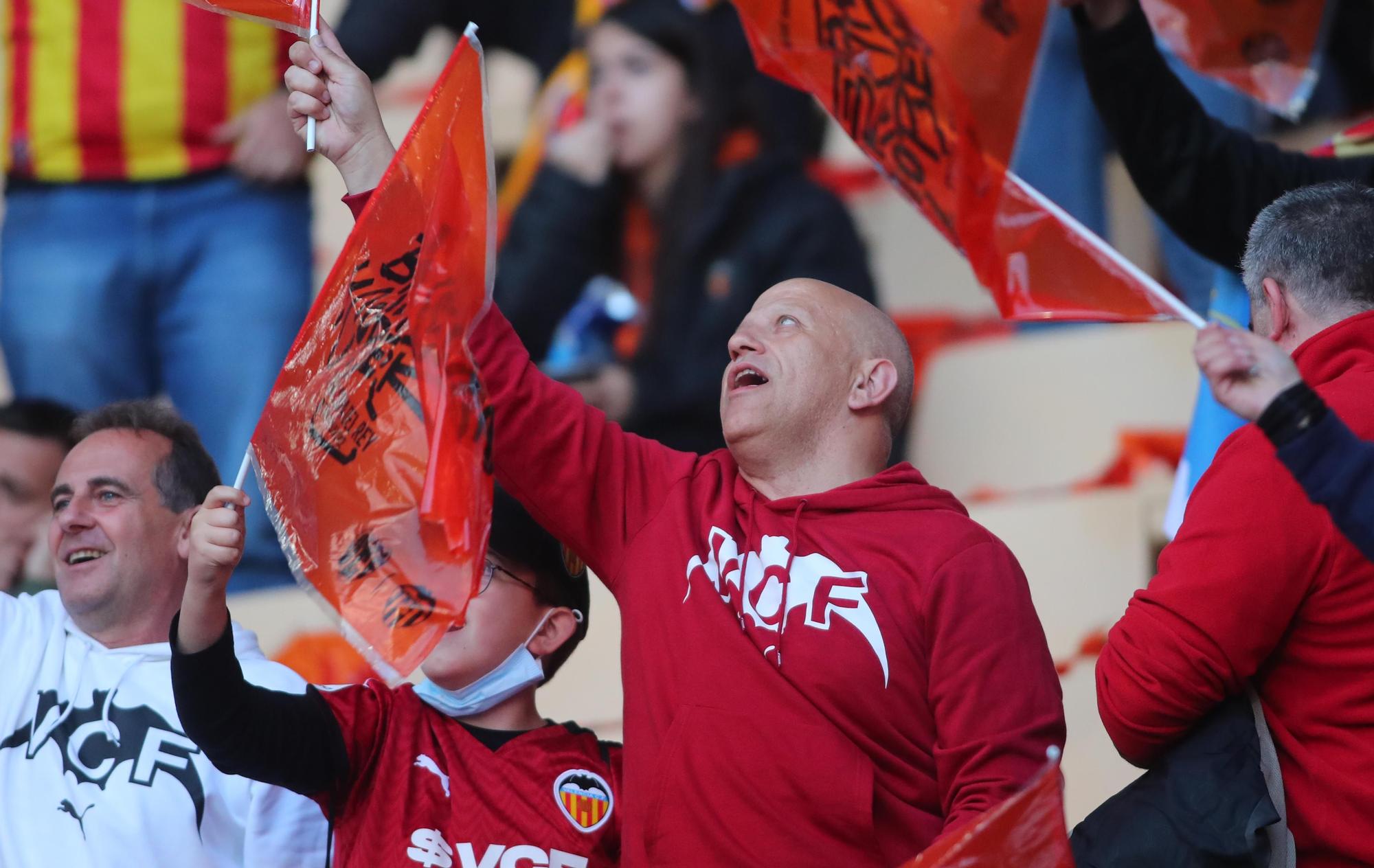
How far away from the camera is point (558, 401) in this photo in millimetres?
2230

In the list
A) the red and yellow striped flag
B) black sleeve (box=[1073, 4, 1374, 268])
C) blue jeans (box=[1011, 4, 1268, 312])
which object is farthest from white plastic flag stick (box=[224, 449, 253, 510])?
blue jeans (box=[1011, 4, 1268, 312])

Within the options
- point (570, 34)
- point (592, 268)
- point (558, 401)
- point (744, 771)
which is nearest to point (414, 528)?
point (558, 401)

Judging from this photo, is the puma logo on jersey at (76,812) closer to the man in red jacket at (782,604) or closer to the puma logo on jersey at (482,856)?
the puma logo on jersey at (482,856)

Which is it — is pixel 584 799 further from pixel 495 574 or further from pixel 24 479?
pixel 24 479

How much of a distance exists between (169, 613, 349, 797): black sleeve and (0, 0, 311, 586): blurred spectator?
250 cm

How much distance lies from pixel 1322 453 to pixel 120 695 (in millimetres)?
1741

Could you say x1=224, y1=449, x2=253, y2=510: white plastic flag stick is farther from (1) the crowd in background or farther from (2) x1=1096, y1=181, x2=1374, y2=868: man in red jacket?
(2) x1=1096, y1=181, x2=1374, y2=868: man in red jacket

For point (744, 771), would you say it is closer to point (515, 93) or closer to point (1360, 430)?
point (1360, 430)

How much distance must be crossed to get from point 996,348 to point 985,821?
3257 mm

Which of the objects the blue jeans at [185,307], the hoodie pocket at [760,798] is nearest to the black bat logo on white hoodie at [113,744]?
the hoodie pocket at [760,798]

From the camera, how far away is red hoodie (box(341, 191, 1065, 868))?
1.99 meters

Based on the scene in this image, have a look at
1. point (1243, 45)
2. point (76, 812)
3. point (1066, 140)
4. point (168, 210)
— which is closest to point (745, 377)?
point (76, 812)

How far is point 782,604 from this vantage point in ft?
6.89

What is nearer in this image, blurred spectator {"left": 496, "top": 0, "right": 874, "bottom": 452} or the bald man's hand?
the bald man's hand
